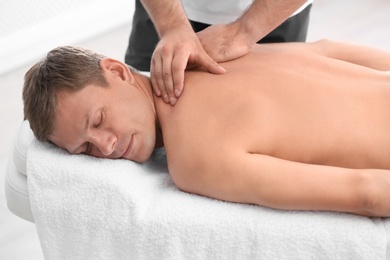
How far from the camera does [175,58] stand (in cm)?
176

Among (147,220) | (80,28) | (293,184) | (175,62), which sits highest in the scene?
(175,62)

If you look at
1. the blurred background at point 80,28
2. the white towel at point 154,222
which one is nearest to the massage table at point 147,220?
the white towel at point 154,222

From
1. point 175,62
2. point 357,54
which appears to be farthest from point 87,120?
point 357,54

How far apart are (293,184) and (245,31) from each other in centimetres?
51

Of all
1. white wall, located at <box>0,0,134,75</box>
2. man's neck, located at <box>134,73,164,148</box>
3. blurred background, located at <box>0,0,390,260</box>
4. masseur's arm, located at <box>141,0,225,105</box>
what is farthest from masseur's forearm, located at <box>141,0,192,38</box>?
white wall, located at <box>0,0,134,75</box>

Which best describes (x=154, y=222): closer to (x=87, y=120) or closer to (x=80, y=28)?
(x=87, y=120)

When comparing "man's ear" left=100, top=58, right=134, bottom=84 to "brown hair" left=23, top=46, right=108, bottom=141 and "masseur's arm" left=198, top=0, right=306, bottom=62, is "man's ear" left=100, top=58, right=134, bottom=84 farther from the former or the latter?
"masseur's arm" left=198, top=0, right=306, bottom=62

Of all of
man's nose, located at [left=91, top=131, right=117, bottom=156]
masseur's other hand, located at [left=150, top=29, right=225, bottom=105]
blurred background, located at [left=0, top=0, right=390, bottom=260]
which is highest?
masseur's other hand, located at [left=150, top=29, right=225, bottom=105]

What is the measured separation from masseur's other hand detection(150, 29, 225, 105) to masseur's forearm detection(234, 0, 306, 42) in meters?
0.14

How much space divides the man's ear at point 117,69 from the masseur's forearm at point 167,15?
6.1 inches

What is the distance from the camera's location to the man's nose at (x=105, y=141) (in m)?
1.68

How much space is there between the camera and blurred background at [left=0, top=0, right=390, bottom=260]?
3355 millimetres

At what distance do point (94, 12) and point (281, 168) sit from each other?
2.35 m

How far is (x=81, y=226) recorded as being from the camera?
5.37 feet
